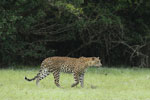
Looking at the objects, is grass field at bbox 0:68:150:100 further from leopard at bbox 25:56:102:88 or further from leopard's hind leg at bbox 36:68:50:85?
leopard at bbox 25:56:102:88

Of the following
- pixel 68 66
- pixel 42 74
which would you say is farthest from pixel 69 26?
pixel 68 66

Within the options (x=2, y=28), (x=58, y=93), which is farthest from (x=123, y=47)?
(x=58, y=93)

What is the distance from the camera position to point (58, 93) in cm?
1370

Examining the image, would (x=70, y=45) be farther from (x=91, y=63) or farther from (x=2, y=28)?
(x=91, y=63)

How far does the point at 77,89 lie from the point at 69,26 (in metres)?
12.6

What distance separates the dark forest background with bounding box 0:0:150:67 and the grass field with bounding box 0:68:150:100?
486cm

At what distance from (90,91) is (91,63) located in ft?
6.57

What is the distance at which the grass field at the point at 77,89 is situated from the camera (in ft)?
43.2

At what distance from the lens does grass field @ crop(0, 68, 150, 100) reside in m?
13.2

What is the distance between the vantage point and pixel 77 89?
15.4m

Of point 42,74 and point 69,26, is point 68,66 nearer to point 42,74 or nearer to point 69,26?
point 42,74

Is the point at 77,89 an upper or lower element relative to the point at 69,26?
lower

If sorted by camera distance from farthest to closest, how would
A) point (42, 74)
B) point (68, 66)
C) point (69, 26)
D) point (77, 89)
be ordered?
point (69, 26), point (42, 74), point (68, 66), point (77, 89)

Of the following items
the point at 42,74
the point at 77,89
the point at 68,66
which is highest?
the point at 68,66
